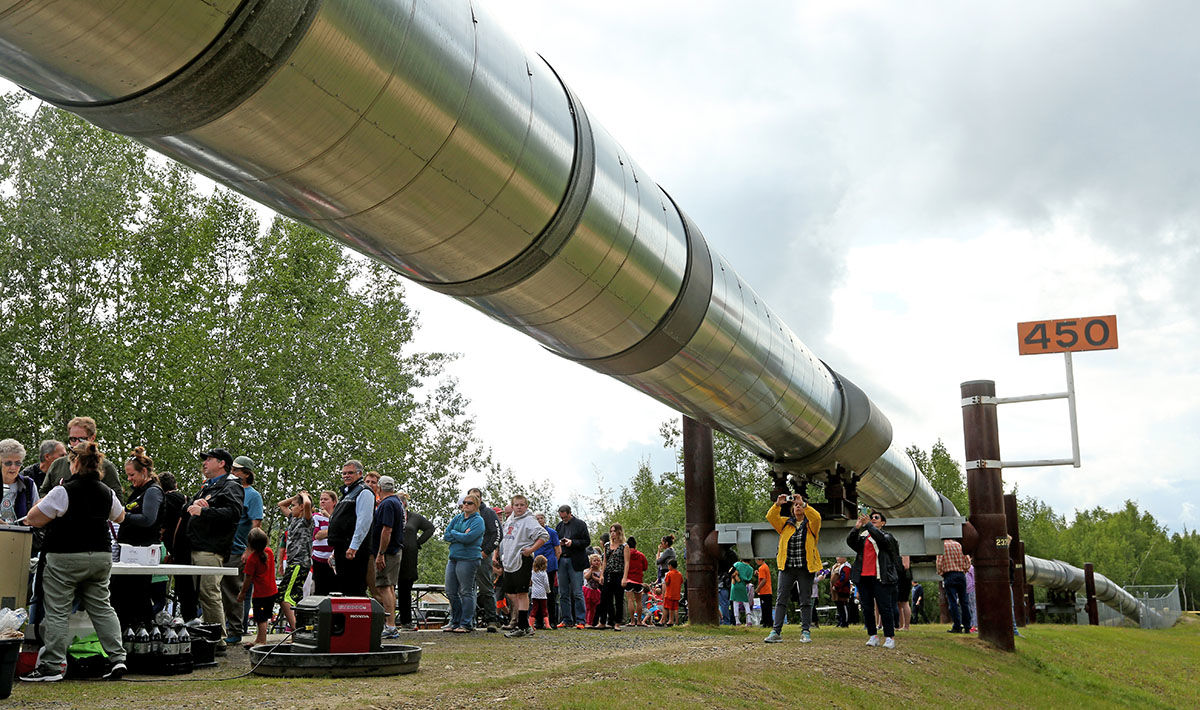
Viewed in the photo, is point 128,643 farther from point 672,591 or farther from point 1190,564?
point 1190,564

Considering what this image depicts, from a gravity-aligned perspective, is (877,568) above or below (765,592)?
above

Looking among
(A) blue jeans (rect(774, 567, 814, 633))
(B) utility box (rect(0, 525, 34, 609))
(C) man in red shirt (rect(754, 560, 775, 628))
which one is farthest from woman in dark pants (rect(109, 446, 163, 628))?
→ (C) man in red shirt (rect(754, 560, 775, 628))

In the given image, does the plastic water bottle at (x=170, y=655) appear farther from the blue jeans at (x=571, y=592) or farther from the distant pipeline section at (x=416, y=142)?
the blue jeans at (x=571, y=592)

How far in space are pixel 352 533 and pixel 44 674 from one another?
2610 mm

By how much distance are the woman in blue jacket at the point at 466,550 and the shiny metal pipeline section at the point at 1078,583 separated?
47.9 ft

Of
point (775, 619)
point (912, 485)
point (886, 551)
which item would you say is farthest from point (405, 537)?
point (912, 485)

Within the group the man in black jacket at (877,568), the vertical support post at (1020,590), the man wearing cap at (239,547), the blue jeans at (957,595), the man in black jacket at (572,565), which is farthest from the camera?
the vertical support post at (1020,590)

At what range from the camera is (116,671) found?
6.30 metres

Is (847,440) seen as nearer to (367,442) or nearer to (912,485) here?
(912,485)

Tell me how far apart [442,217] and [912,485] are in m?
11.5

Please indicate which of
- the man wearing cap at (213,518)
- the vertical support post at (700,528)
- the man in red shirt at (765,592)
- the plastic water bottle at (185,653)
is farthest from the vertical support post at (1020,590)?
the plastic water bottle at (185,653)

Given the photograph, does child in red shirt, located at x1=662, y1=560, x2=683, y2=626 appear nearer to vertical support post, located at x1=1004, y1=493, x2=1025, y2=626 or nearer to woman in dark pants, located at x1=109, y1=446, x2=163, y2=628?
vertical support post, located at x1=1004, y1=493, x2=1025, y2=626

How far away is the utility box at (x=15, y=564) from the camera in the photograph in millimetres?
6070

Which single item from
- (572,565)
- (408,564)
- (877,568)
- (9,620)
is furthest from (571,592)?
(9,620)
